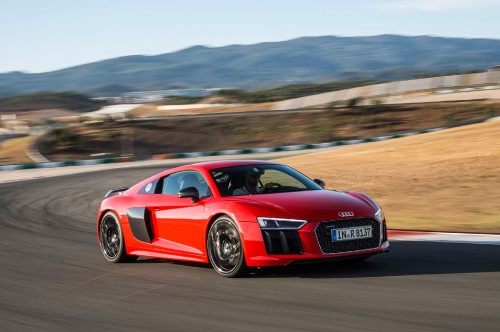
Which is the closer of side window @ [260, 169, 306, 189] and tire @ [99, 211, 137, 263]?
side window @ [260, 169, 306, 189]

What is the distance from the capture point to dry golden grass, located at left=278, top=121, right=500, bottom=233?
14297 mm

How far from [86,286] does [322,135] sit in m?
50.6

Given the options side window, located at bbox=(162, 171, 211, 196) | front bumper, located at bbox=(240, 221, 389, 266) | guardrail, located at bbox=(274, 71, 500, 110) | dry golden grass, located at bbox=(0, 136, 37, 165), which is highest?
side window, located at bbox=(162, 171, 211, 196)

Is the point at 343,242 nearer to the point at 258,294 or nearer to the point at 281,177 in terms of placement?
the point at 258,294

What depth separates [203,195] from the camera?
31.3ft

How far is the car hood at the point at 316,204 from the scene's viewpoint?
8.53 metres

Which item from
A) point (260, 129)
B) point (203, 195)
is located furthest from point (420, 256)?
point (260, 129)

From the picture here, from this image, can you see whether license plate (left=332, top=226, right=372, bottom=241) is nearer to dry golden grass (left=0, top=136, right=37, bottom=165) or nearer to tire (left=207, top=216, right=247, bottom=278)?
tire (left=207, top=216, right=247, bottom=278)

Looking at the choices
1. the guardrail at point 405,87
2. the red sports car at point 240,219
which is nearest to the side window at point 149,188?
the red sports car at point 240,219

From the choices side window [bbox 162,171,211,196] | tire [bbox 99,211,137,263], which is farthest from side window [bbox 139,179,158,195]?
tire [bbox 99,211,137,263]

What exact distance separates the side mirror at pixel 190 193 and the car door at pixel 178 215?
1.0 inches

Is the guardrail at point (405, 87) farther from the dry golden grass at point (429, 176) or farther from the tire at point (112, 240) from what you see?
the tire at point (112, 240)

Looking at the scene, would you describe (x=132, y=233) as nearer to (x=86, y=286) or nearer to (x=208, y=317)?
(x=86, y=286)

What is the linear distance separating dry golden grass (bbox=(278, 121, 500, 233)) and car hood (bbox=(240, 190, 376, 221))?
4021 mm
